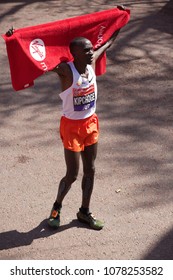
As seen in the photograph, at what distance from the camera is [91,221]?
16.2 feet

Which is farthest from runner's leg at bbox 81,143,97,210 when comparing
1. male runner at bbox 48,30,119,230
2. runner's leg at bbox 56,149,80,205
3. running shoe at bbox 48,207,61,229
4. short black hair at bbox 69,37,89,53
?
short black hair at bbox 69,37,89,53

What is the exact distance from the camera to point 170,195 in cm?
541

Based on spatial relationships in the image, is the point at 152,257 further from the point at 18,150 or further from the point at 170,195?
the point at 18,150

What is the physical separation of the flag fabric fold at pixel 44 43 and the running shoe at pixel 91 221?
4.63 feet

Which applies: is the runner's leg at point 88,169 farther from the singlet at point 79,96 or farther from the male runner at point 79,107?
the singlet at point 79,96

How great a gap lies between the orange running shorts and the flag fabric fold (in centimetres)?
49

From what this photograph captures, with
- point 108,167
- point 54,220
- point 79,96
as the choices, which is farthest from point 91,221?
point 79,96

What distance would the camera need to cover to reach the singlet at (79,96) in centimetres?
436

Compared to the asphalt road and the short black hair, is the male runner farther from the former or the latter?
the asphalt road

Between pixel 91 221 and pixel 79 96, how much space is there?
1274 millimetres

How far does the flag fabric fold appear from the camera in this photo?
165 inches

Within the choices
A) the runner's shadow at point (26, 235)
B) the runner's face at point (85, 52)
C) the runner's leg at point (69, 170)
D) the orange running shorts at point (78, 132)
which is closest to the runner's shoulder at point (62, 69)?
the runner's face at point (85, 52)

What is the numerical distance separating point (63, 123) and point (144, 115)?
9.29ft

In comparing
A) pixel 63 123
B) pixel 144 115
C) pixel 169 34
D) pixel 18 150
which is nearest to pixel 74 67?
pixel 63 123
